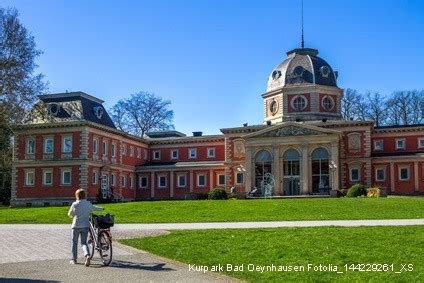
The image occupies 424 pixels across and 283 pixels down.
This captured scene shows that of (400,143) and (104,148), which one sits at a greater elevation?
(400,143)

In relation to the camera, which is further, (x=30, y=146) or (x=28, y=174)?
(x=30, y=146)

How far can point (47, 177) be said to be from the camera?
53.7 m

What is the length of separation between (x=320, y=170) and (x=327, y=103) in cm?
932

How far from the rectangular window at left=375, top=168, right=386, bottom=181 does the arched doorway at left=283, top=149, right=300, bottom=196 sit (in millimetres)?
8305

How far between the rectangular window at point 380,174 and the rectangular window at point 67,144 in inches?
1196

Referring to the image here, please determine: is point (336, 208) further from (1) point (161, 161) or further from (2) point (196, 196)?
(1) point (161, 161)

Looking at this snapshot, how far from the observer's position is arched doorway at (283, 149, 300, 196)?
181 ft

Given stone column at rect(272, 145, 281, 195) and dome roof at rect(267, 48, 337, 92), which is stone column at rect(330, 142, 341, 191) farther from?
dome roof at rect(267, 48, 337, 92)

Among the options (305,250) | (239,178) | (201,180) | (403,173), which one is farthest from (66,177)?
(305,250)

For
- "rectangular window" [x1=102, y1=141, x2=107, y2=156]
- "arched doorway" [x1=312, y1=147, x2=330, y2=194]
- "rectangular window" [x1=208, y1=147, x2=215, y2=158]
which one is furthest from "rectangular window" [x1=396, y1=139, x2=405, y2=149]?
"rectangular window" [x1=102, y1=141, x2=107, y2=156]

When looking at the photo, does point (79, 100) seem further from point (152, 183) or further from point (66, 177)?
point (152, 183)

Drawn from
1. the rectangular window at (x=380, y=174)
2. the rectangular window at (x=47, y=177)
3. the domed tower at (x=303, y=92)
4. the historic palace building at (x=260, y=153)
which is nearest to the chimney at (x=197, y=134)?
the historic palace building at (x=260, y=153)

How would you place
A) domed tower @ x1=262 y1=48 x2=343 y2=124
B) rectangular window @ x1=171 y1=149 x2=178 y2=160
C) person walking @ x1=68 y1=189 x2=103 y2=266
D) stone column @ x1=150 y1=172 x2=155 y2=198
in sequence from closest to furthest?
person walking @ x1=68 y1=189 x2=103 y2=266 → domed tower @ x1=262 y1=48 x2=343 y2=124 → stone column @ x1=150 y1=172 x2=155 y2=198 → rectangular window @ x1=171 y1=149 x2=178 y2=160

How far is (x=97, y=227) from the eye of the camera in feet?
40.4
